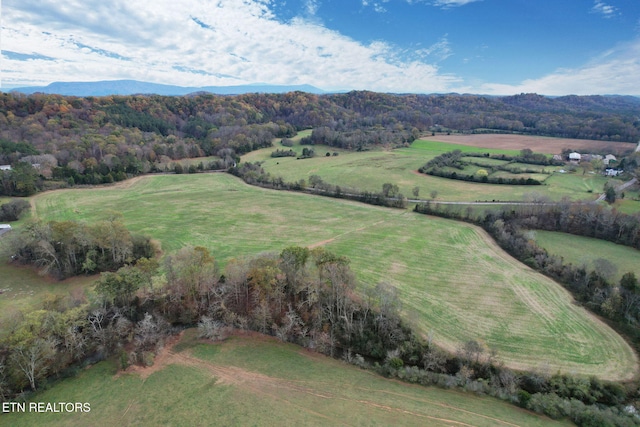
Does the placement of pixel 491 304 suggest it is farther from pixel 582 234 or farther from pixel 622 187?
pixel 622 187

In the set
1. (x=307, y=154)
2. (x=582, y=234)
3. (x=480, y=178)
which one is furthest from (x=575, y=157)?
(x=307, y=154)

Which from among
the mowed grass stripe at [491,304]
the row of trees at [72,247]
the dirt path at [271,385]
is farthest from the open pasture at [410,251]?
the dirt path at [271,385]

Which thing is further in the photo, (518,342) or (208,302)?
(208,302)

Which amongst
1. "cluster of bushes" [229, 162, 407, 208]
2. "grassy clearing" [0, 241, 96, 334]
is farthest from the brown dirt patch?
"grassy clearing" [0, 241, 96, 334]

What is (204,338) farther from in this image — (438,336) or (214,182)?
(214,182)

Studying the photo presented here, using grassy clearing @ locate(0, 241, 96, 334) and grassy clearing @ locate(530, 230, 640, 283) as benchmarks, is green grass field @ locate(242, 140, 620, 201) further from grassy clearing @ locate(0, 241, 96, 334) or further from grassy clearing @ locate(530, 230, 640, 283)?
grassy clearing @ locate(0, 241, 96, 334)

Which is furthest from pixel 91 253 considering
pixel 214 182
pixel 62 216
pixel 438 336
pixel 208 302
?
pixel 214 182
